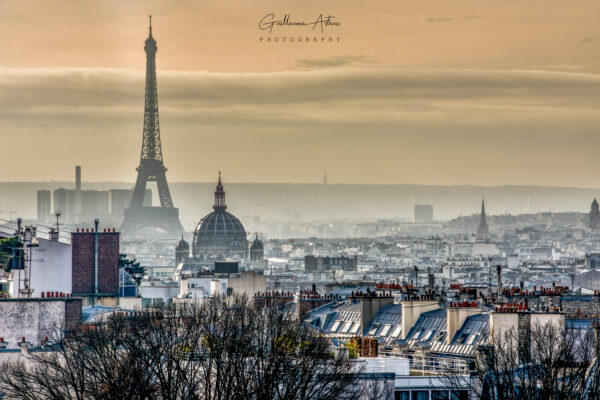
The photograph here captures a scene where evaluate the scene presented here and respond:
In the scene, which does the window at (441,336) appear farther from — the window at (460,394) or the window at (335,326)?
the window at (460,394)

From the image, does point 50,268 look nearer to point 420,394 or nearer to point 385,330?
point 385,330

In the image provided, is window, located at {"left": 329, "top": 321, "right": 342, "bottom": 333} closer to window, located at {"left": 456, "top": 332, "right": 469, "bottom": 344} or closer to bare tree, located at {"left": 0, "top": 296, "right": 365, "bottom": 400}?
window, located at {"left": 456, "top": 332, "right": 469, "bottom": 344}

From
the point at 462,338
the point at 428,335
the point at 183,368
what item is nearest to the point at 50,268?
the point at 428,335

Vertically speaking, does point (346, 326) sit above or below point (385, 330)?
above

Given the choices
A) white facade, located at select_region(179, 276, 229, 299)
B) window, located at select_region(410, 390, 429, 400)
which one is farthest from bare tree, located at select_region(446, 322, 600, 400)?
white facade, located at select_region(179, 276, 229, 299)

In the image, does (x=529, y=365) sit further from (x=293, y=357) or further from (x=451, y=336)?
(x=451, y=336)

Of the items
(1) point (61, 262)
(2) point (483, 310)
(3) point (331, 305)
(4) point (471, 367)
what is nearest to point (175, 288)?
(3) point (331, 305)

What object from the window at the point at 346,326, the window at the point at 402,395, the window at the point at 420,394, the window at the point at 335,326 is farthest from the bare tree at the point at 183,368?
the window at the point at 335,326

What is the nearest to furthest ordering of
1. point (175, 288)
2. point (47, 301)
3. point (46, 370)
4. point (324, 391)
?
point (324, 391) < point (46, 370) < point (47, 301) < point (175, 288)
